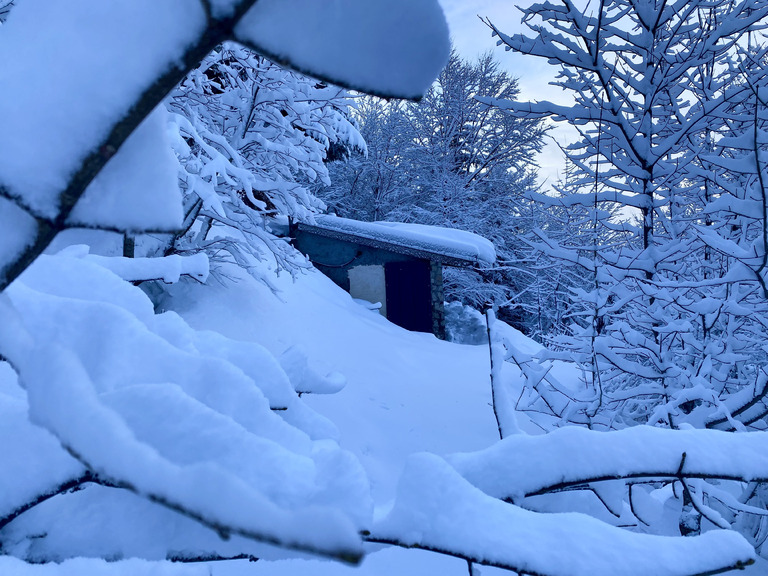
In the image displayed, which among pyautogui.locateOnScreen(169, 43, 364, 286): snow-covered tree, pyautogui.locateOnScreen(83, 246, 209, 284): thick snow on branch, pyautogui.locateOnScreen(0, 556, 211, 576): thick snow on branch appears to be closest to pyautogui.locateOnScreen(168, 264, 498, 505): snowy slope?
pyautogui.locateOnScreen(169, 43, 364, 286): snow-covered tree

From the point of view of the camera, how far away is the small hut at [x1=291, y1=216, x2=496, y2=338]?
447 inches

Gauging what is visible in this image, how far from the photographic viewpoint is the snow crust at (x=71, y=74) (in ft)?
0.98

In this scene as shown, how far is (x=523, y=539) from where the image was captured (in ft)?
1.79

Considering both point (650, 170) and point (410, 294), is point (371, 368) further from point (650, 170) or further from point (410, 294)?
point (650, 170)

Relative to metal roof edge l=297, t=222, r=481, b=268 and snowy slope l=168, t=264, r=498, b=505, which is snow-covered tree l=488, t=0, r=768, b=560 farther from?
metal roof edge l=297, t=222, r=481, b=268

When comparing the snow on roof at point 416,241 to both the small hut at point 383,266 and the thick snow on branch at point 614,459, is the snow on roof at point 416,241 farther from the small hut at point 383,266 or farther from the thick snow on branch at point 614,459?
the thick snow on branch at point 614,459

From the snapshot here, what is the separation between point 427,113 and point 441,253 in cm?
1095

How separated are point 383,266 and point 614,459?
1123 centimetres

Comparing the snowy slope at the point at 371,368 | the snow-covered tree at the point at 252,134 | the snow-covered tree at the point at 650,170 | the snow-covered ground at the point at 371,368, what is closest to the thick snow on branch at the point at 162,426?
the snow-covered tree at the point at 650,170

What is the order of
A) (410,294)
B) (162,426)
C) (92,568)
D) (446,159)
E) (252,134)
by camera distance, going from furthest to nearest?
(446,159) → (410,294) → (252,134) → (92,568) → (162,426)

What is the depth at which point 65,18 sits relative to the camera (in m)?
0.32

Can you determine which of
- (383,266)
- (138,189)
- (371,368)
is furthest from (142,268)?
(383,266)

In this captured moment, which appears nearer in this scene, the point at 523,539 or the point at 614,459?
the point at 523,539

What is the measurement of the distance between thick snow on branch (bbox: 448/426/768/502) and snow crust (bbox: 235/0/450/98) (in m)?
0.54
